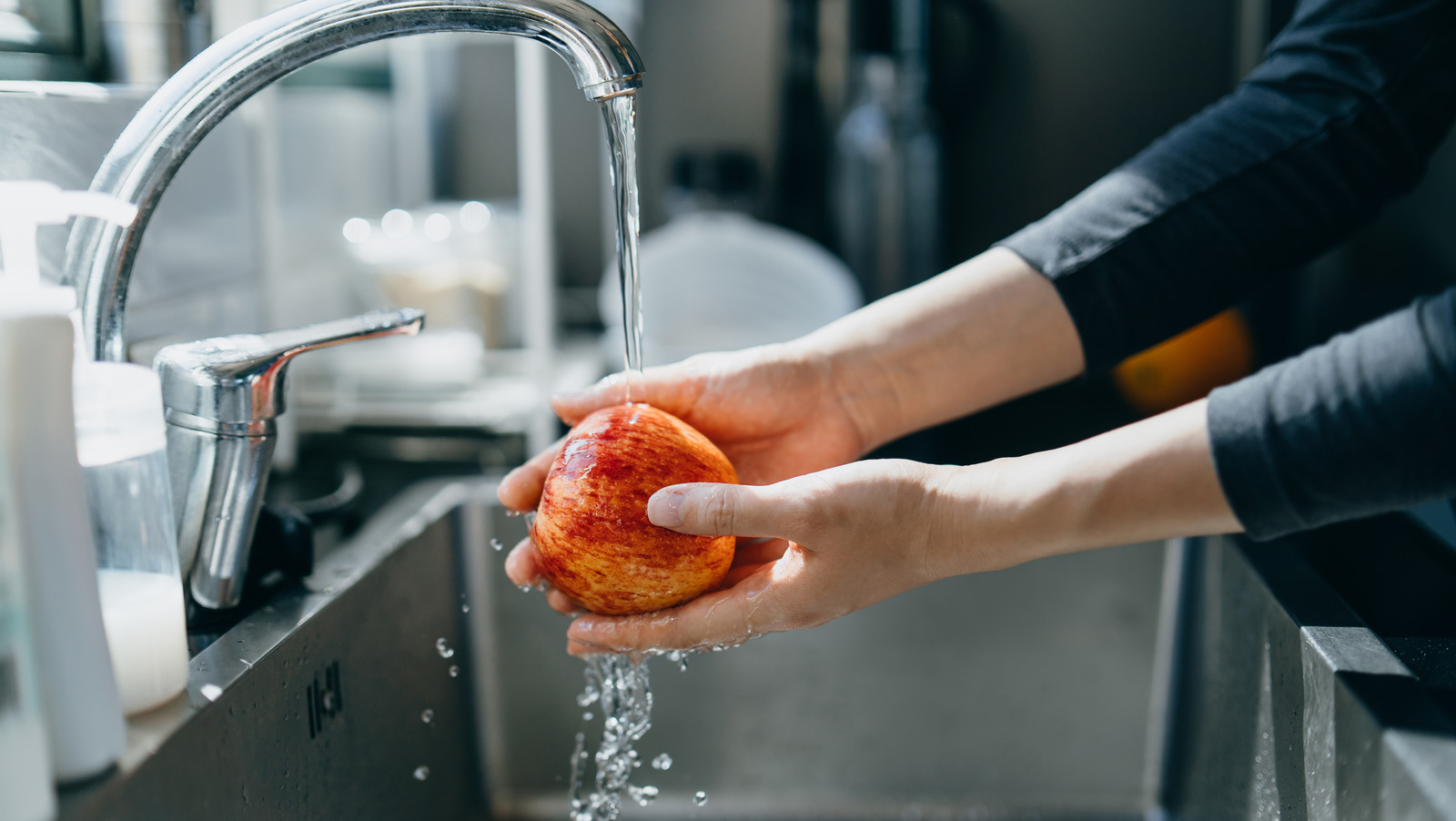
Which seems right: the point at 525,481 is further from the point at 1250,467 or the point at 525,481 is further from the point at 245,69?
the point at 1250,467

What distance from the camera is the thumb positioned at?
0.61 metres

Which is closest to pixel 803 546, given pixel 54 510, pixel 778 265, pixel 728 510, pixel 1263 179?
pixel 728 510

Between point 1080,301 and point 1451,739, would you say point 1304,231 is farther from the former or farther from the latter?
point 1451,739

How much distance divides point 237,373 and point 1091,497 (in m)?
0.52

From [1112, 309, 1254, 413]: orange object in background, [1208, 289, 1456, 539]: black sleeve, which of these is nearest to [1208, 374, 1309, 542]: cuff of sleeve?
[1208, 289, 1456, 539]: black sleeve

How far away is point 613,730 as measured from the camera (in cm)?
82

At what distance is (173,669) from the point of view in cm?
55

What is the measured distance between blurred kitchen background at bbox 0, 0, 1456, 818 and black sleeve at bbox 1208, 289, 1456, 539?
0.68ft

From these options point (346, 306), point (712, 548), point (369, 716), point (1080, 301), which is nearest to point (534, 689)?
point (369, 716)

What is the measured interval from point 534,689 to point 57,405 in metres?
0.63

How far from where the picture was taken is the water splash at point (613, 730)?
77 cm

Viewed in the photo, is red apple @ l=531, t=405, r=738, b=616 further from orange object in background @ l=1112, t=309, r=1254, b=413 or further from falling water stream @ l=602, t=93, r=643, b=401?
orange object in background @ l=1112, t=309, r=1254, b=413

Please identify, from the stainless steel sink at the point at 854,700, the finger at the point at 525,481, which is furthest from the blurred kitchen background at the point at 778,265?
the finger at the point at 525,481

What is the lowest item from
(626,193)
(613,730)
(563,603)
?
(613,730)
